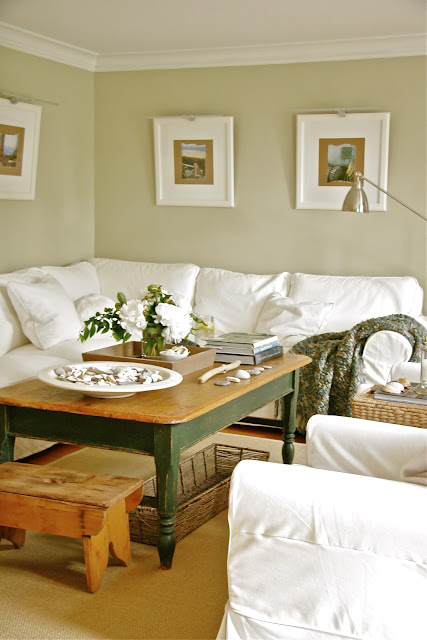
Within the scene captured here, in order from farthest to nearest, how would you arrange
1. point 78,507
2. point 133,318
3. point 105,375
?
point 133,318 → point 105,375 → point 78,507

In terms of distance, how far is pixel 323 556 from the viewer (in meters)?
2.11

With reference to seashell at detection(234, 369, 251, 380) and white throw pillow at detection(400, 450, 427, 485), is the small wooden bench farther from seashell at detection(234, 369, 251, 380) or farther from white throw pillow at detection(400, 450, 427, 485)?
white throw pillow at detection(400, 450, 427, 485)

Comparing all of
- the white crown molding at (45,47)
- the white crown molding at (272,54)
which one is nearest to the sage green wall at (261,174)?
the white crown molding at (272,54)

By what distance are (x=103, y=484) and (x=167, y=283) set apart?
306 centimetres

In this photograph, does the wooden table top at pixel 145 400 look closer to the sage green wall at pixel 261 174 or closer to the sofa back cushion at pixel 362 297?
the sofa back cushion at pixel 362 297

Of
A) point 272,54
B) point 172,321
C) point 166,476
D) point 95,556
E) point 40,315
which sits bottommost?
point 95,556

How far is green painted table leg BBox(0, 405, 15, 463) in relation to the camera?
2.94 metres

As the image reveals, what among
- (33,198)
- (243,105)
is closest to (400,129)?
(243,105)

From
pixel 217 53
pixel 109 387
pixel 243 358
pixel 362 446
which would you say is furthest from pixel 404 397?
pixel 217 53

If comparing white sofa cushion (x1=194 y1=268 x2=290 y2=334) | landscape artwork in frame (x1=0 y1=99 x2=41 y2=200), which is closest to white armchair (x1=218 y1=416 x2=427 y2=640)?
white sofa cushion (x1=194 y1=268 x2=290 y2=334)

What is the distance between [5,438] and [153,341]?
0.75 metres

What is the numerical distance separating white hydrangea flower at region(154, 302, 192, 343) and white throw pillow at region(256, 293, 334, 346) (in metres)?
1.79

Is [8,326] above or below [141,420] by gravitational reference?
above

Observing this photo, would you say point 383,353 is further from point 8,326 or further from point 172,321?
point 8,326
